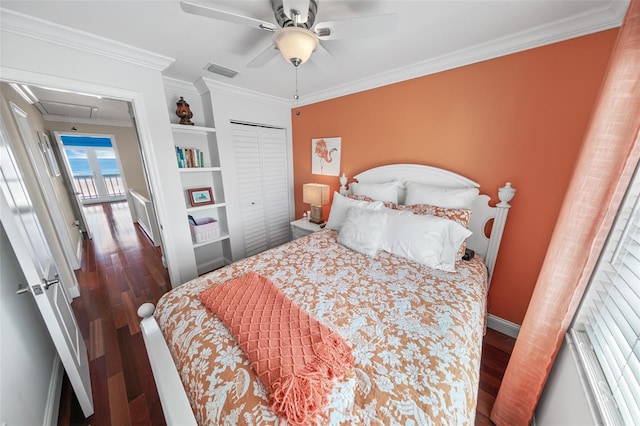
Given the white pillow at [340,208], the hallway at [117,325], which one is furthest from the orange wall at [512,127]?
the hallway at [117,325]

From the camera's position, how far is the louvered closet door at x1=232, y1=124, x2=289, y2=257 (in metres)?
2.79

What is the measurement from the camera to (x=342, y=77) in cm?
220

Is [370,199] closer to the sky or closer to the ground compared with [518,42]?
closer to the ground

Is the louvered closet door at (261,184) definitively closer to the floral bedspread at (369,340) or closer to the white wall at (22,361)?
the floral bedspread at (369,340)

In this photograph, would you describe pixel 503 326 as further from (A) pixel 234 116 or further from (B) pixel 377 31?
(A) pixel 234 116

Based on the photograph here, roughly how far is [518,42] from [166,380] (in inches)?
112

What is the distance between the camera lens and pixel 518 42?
57.9 inches

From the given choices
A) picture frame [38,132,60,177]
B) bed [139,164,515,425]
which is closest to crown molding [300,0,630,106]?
bed [139,164,515,425]

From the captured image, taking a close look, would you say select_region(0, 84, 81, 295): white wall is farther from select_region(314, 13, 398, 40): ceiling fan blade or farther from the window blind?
the window blind

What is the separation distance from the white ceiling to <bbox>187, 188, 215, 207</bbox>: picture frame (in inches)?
48.8

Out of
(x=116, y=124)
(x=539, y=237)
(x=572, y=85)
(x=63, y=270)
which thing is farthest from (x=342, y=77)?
(x=116, y=124)

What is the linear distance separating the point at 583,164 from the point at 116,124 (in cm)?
748

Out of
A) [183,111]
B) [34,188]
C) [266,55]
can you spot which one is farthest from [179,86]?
[34,188]

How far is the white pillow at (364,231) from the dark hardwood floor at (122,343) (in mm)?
1194
